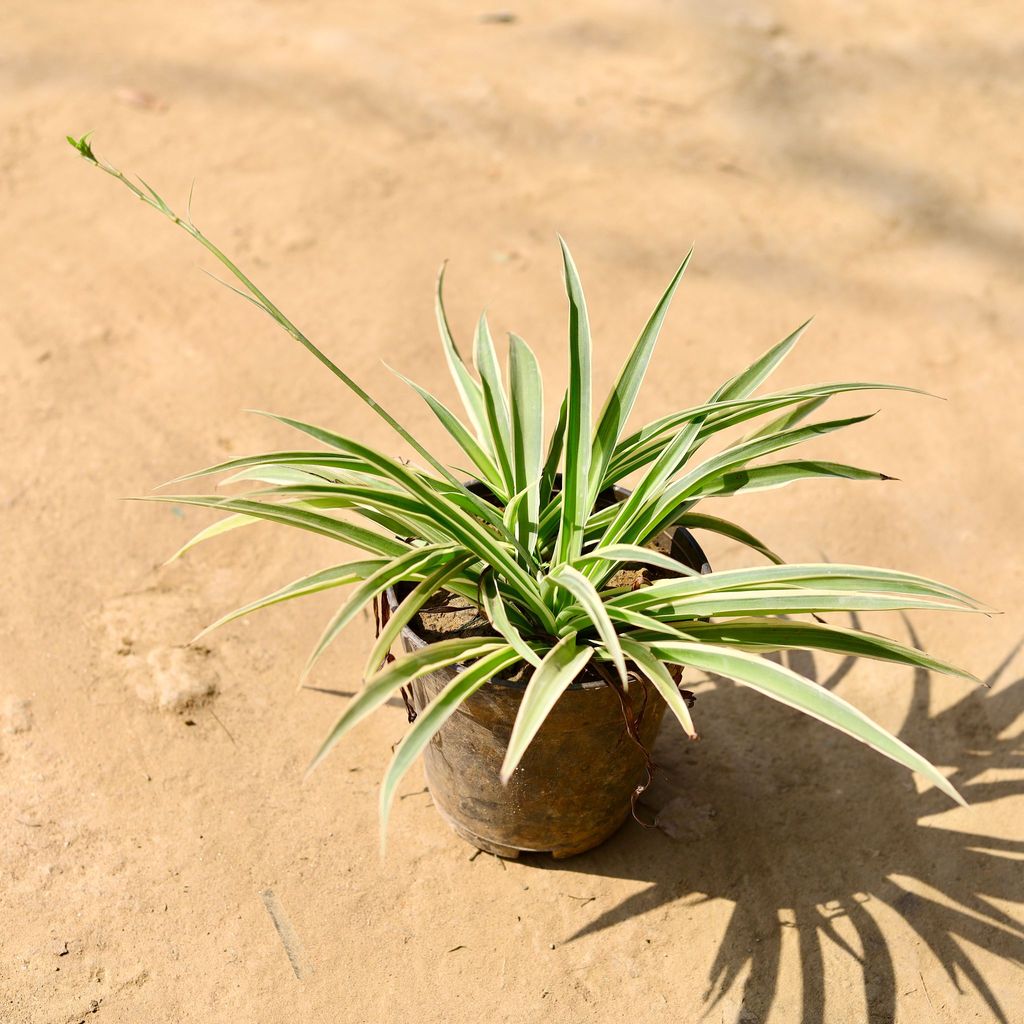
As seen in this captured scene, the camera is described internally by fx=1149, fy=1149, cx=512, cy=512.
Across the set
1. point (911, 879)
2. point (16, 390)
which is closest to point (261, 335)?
point (16, 390)

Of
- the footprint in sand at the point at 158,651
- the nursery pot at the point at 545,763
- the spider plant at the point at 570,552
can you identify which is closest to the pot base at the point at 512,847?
the nursery pot at the point at 545,763

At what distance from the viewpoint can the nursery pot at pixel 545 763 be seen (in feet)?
5.91

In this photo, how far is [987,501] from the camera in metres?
2.91

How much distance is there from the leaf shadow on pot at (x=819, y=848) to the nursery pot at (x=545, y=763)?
0.46 ft

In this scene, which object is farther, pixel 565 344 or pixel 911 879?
pixel 565 344

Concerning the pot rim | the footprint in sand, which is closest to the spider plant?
the pot rim

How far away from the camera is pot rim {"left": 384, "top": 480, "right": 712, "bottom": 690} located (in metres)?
1.75

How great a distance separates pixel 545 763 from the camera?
189cm

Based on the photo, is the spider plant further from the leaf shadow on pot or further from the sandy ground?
the sandy ground

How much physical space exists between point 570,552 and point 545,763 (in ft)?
1.15

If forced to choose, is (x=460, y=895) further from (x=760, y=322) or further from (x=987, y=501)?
(x=760, y=322)

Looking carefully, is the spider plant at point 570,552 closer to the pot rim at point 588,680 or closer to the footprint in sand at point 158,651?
the pot rim at point 588,680

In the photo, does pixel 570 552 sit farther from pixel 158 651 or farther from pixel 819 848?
pixel 158 651

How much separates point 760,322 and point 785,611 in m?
1.84
